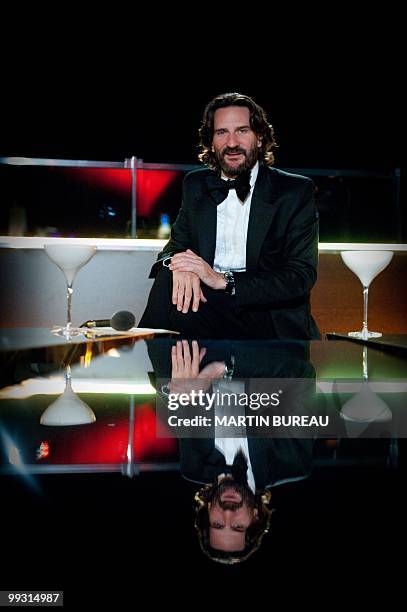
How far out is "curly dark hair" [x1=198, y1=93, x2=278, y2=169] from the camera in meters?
2.37

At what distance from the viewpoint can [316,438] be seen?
444mm

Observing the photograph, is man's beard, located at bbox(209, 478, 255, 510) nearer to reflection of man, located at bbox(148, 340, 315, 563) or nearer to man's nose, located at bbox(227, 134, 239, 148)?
reflection of man, located at bbox(148, 340, 315, 563)

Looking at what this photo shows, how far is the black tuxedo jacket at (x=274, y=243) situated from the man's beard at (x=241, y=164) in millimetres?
65

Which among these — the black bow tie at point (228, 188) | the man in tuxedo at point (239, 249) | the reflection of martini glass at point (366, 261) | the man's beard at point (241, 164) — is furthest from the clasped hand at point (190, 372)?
the man's beard at point (241, 164)

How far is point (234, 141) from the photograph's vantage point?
2.31m

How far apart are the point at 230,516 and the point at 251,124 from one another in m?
2.21

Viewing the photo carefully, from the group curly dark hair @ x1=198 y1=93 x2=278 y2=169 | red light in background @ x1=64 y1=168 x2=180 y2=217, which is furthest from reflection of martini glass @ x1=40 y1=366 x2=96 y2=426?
red light in background @ x1=64 y1=168 x2=180 y2=217

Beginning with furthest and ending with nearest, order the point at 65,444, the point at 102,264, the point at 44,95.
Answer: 1. the point at 44,95
2. the point at 102,264
3. the point at 65,444

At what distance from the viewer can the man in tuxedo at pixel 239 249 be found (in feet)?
6.03

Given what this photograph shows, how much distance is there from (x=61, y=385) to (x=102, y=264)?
2.65m

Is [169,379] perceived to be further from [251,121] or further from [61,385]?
[251,121]

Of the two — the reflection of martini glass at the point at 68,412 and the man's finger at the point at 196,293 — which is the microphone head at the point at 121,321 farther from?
the reflection of martini glass at the point at 68,412

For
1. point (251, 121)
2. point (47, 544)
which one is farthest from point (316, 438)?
point (251, 121)

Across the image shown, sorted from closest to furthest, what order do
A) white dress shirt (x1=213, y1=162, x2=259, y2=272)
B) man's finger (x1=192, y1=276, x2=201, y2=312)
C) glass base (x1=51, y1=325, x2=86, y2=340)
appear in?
glass base (x1=51, y1=325, x2=86, y2=340) < man's finger (x1=192, y1=276, x2=201, y2=312) < white dress shirt (x1=213, y1=162, x2=259, y2=272)
